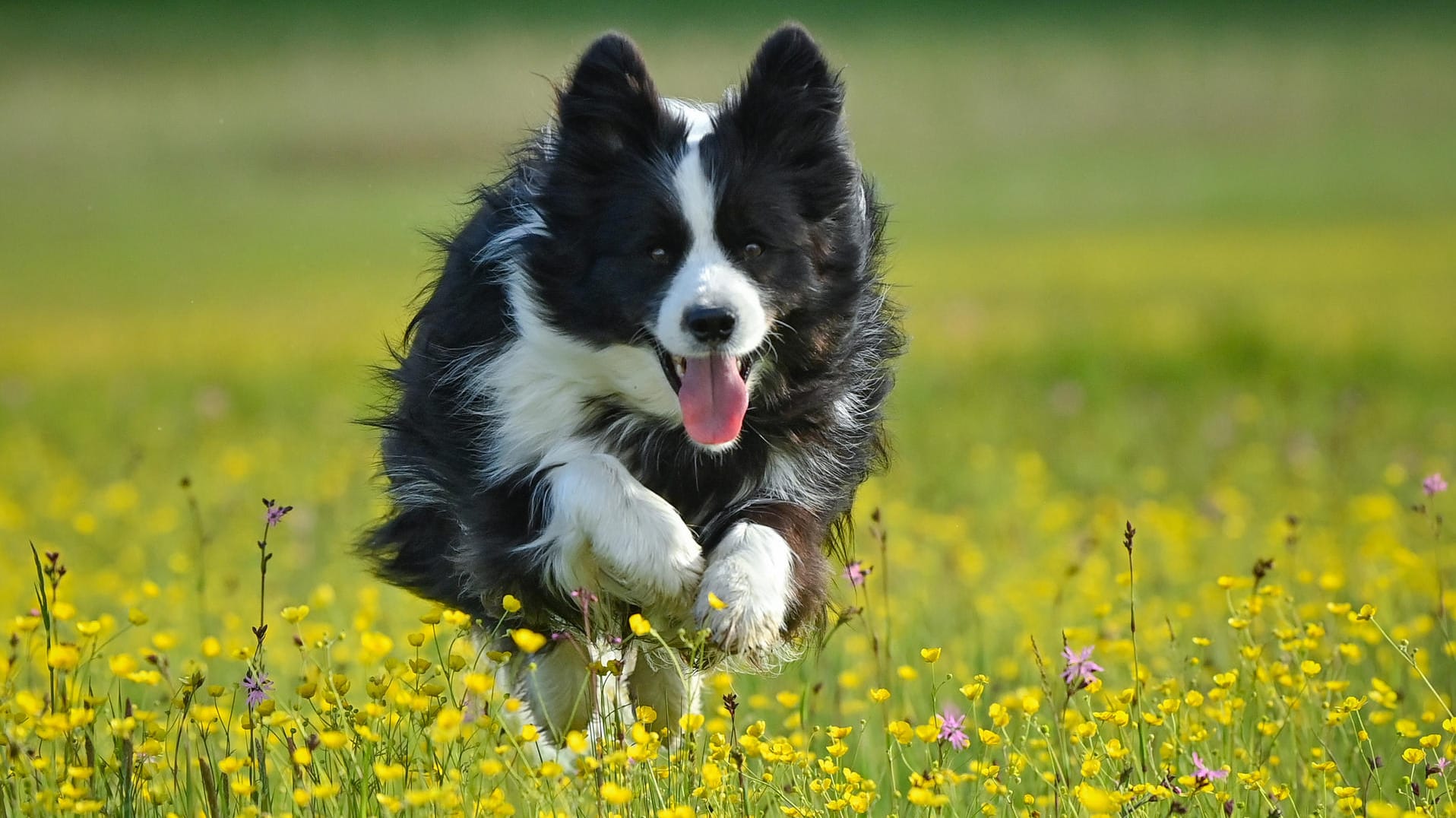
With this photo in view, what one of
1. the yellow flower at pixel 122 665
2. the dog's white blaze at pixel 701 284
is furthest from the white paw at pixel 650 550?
the yellow flower at pixel 122 665

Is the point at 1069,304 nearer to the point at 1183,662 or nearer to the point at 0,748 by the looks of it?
the point at 1183,662

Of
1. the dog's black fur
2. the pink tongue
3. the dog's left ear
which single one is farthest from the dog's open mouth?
the dog's left ear

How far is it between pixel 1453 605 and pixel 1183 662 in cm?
112

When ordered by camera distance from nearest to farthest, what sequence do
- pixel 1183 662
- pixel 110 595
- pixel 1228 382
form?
pixel 1183 662 → pixel 110 595 → pixel 1228 382

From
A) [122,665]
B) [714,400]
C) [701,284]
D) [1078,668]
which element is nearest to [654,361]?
[714,400]

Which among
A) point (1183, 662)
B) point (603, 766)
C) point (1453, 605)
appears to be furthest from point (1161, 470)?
point (603, 766)

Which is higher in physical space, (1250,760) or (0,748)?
(0,748)

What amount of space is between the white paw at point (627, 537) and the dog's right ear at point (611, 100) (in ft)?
2.95

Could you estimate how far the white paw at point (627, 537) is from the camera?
3.98m

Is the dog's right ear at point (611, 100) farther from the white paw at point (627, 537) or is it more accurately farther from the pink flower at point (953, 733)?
the pink flower at point (953, 733)

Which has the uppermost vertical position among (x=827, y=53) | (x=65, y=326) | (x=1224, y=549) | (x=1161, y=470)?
(x=827, y=53)

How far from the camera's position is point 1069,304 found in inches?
570

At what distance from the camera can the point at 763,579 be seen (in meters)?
3.96

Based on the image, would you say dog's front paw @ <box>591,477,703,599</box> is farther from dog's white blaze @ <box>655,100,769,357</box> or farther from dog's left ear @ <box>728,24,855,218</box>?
dog's left ear @ <box>728,24,855,218</box>
